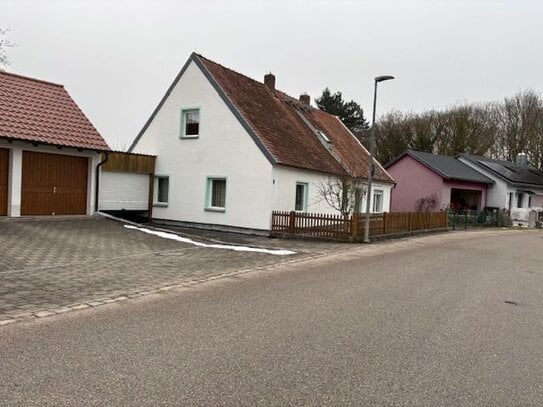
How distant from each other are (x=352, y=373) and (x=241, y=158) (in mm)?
15945

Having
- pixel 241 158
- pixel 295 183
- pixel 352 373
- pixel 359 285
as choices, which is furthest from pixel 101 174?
pixel 352 373

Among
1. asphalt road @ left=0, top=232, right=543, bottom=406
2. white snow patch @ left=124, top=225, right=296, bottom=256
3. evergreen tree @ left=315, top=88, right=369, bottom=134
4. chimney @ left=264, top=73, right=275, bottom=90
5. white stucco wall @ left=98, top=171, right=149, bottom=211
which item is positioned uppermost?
evergreen tree @ left=315, top=88, right=369, bottom=134

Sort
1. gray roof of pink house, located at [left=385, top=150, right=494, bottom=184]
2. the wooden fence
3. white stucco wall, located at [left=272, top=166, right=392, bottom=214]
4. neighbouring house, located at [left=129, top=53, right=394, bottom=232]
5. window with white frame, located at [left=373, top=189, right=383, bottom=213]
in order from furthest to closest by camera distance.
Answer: gray roof of pink house, located at [left=385, top=150, right=494, bottom=184] < window with white frame, located at [left=373, top=189, right=383, bottom=213] < neighbouring house, located at [left=129, top=53, right=394, bottom=232] < white stucco wall, located at [left=272, top=166, right=392, bottom=214] < the wooden fence

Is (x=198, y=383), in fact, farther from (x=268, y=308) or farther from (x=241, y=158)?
(x=241, y=158)

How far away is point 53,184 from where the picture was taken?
59.9 feet

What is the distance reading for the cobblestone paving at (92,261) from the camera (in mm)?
7852

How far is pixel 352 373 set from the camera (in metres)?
4.93

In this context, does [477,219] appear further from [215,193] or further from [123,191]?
[123,191]

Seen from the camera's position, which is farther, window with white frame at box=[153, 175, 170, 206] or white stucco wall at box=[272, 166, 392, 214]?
window with white frame at box=[153, 175, 170, 206]

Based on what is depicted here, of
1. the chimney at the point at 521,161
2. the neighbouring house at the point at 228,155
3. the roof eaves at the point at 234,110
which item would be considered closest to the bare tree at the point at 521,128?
the chimney at the point at 521,161

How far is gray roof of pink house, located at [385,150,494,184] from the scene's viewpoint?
35.9 metres

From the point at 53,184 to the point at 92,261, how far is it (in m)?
8.25

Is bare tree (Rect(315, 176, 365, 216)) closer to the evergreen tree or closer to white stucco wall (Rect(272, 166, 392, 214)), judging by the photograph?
white stucco wall (Rect(272, 166, 392, 214))

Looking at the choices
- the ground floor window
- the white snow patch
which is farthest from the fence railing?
the white snow patch
